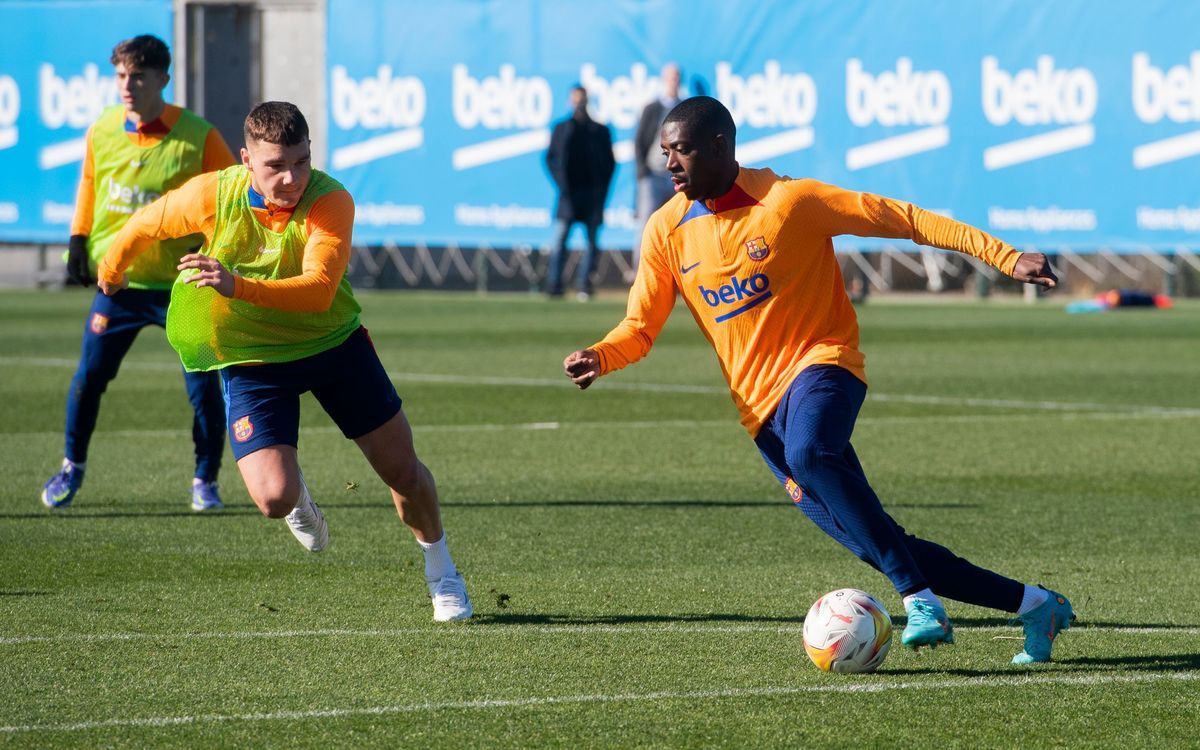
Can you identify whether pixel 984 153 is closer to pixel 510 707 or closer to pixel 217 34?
pixel 217 34

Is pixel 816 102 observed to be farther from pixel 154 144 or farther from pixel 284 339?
pixel 284 339

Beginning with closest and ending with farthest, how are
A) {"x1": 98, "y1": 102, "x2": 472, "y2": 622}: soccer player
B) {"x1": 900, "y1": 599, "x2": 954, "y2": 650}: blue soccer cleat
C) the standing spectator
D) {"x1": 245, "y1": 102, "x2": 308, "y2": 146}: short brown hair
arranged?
1. {"x1": 900, "y1": 599, "x2": 954, "y2": 650}: blue soccer cleat
2. {"x1": 245, "y1": 102, "x2": 308, "y2": 146}: short brown hair
3. {"x1": 98, "y1": 102, "x2": 472, "y2": 622}: soccer player
4. the standing spectator

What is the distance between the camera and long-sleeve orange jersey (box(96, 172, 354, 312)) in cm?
622

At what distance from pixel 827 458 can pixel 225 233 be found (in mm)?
2231

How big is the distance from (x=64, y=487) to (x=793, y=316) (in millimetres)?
4491

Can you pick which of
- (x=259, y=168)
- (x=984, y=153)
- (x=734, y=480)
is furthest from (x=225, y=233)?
(x=984, y=153)

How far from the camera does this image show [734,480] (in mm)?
10438

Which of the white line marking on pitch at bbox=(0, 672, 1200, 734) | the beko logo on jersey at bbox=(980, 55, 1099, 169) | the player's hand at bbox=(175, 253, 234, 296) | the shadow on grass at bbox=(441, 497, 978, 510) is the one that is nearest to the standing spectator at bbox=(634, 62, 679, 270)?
the beko logo on jersey at bbox=(980, 55, 1099, 169)

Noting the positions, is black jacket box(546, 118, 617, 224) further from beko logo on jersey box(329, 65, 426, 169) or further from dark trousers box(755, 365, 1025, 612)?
dark trousers box(755, 365, 1025, 612)

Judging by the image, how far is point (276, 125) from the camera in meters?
6.32

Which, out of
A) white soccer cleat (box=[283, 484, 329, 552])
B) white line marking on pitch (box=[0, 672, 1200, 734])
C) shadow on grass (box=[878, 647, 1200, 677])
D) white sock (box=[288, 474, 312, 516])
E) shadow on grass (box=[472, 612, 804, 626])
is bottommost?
shadow on grass (box=[472, 612, 804, 626])

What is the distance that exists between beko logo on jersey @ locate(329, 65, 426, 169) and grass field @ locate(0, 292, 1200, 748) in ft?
46.2

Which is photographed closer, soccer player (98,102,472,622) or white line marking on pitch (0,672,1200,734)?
white line marking on pitch (0,672,1200,734)

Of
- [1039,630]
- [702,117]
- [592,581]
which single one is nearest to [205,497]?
[592,581]
